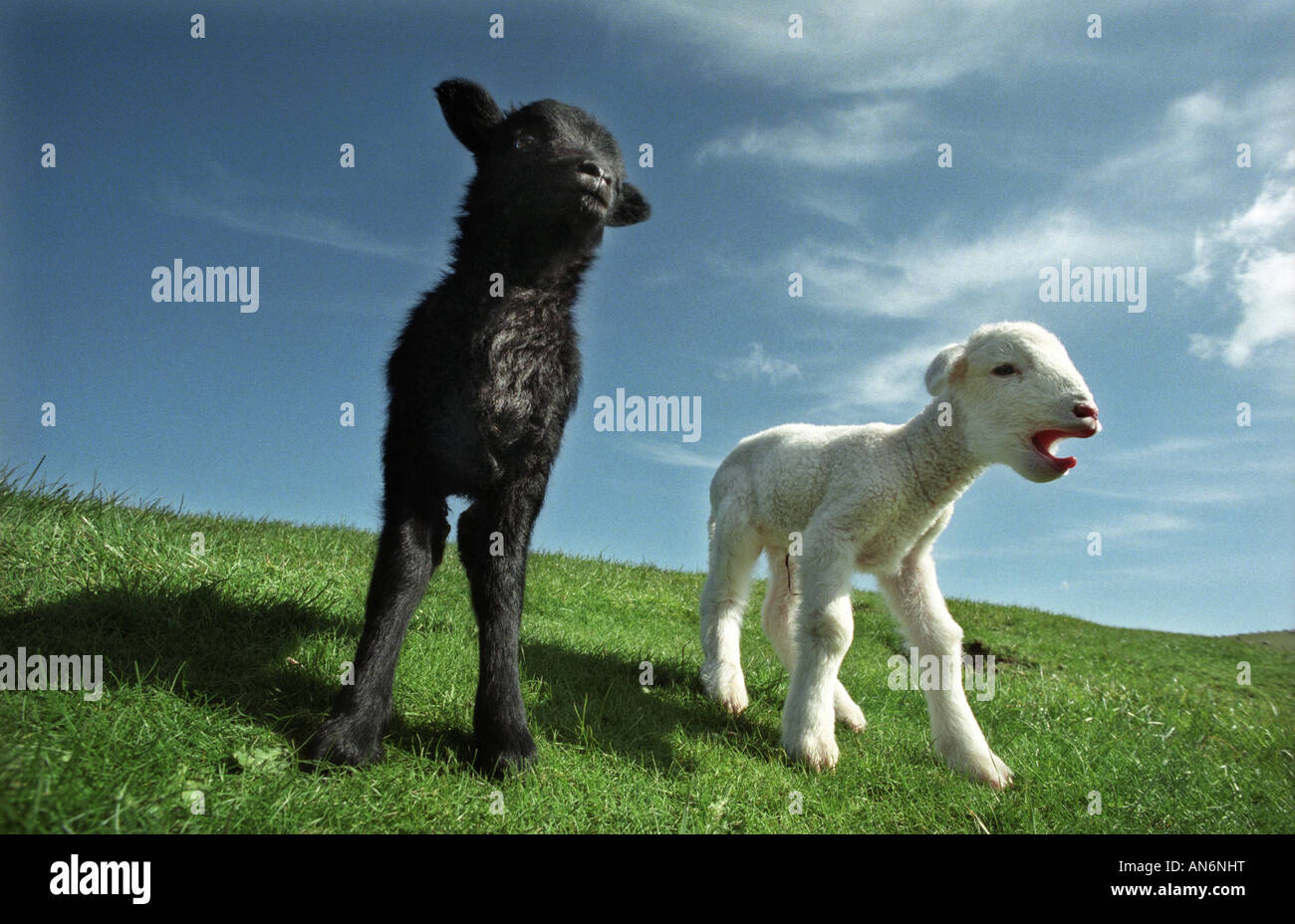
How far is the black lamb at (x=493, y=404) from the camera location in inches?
148

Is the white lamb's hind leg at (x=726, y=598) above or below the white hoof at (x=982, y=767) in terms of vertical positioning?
above

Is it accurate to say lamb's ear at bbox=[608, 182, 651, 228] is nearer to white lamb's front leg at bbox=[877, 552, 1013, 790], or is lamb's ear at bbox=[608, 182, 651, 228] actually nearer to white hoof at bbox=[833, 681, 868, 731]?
white lamb's front leg at bbox=[877, 552, 1013, 790]

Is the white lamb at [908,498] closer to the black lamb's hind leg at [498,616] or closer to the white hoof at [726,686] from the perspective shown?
the white hoof at [726,686]

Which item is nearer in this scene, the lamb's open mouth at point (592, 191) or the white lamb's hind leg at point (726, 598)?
the lamb's open mouth at point (592, 191)

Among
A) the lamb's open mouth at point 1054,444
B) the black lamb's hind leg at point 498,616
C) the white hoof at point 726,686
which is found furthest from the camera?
the white hoof at point 726,686

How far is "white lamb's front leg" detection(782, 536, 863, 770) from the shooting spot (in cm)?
506

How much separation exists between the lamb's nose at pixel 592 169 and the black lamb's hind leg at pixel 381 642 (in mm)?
1940

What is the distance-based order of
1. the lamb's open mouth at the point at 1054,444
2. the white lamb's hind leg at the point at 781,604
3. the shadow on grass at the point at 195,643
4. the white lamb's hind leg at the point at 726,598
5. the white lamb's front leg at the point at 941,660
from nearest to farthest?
the shadow on grass at the point at 195,643 < the lamb's open mouth at the point at 1054,444 < the white lamb's front leg at the point at 941,660 < the white lamb's hind leg at the point at 726,598 < the white lamb's hind leg at the point at 781,604

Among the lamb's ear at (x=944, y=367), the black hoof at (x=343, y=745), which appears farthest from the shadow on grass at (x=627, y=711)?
the lamb's ear at (x=944, y=367)

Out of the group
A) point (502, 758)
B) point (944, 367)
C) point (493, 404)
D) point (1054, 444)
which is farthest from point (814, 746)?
point (493, 404)

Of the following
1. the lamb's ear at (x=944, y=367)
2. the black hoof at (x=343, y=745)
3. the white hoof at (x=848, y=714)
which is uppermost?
the lamb's ear at (x=944, y=367)

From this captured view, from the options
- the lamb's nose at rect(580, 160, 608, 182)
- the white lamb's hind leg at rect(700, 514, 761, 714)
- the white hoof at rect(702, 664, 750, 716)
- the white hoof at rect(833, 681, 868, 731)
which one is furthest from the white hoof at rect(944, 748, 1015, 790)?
the lamb's nose at rect(580, 160, 608, 182)
